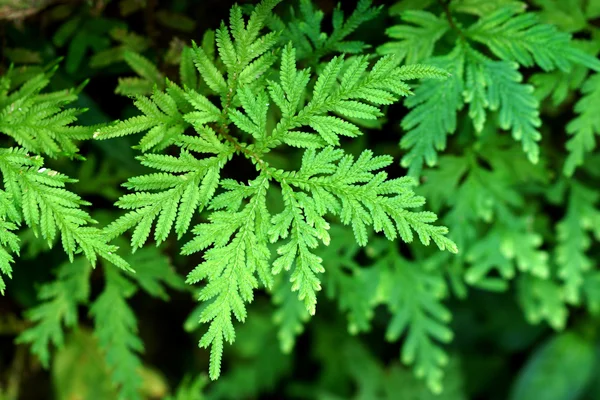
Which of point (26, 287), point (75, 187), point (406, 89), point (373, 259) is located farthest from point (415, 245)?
point (26, 287)

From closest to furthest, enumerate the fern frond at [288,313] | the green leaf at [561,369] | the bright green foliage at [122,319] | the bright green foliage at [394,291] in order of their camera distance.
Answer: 1. the bright green foliage at [122,319]
2. the bright green foliage at [394,291]
3. the fern frond at [288,313]
4. the green leaf at [561,369]

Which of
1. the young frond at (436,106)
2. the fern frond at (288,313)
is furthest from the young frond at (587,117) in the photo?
the fern frond at (288,313)

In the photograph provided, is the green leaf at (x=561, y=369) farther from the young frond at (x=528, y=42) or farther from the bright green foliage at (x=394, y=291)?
the young frond at (x=528, y=42)

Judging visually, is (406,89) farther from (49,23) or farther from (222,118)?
(49,23)

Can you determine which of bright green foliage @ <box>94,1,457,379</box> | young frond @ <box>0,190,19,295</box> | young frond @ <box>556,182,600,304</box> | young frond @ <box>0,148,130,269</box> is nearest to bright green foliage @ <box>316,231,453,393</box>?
young frond @ <box>556,182,600,304</box>

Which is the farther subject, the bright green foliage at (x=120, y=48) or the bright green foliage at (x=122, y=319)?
the bright green foliage at (x=122, y=319)
